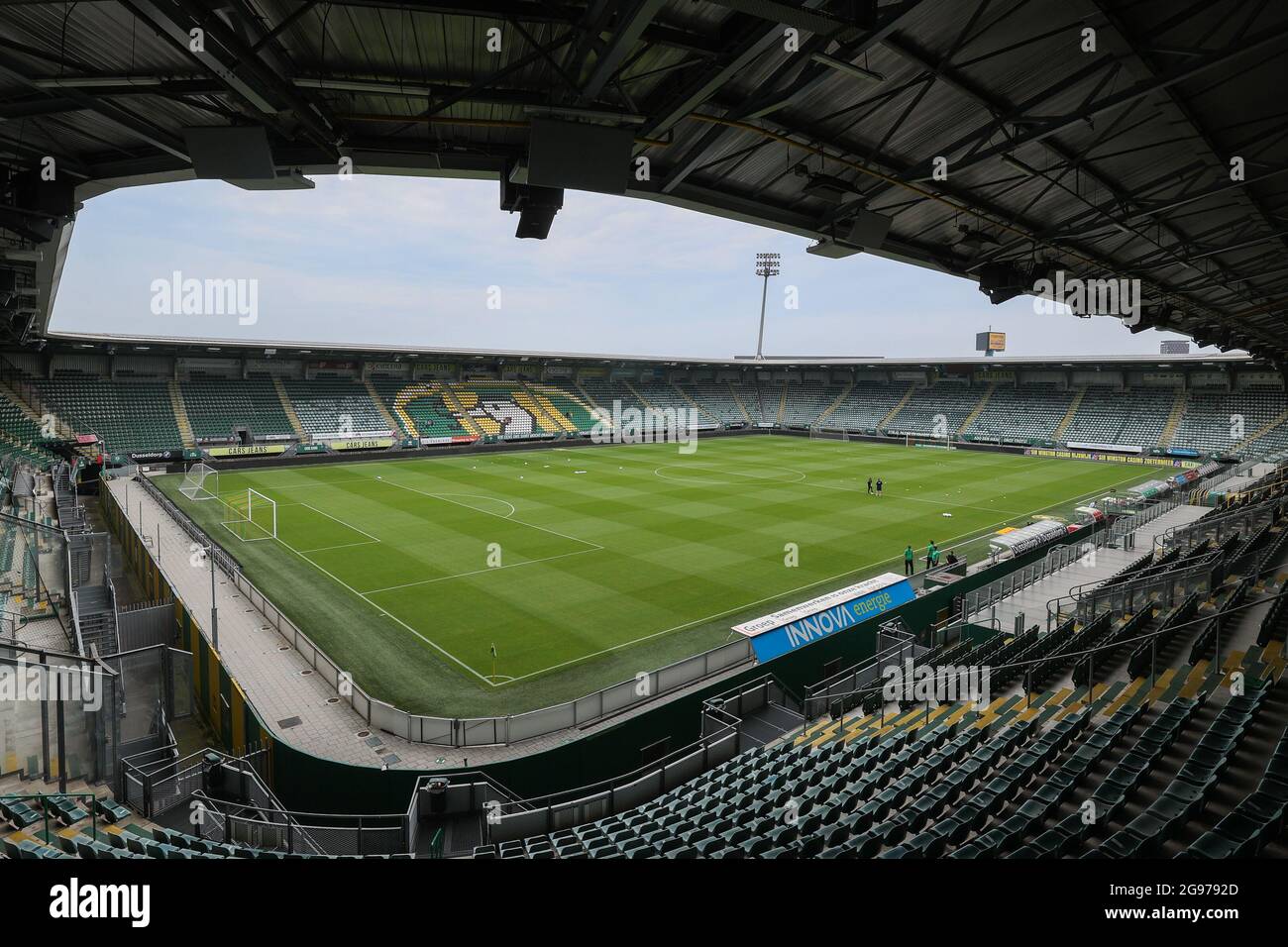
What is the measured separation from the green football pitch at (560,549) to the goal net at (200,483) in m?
0.72

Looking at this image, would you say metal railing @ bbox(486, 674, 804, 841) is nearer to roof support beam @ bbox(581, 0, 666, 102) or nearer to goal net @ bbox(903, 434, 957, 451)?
roof support beam @ bbox(581, 0, 666, 102)

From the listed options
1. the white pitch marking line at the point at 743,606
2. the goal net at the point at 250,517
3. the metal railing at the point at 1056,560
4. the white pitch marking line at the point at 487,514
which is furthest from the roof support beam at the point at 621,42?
the goal net at the point at 250,517

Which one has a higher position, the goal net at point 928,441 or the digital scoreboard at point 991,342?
the digital scoreboard at point 991,342

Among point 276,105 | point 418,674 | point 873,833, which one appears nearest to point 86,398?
point 418,674

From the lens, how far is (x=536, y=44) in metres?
6.37

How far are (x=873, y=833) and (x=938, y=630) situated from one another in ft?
37.1

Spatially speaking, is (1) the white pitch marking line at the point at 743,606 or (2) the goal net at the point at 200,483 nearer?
(1) the white pitch marking line at the point at 743,606

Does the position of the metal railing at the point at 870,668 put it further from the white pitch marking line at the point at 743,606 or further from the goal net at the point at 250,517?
the goal net at the point at 250,517

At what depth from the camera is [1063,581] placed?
20.5 meters

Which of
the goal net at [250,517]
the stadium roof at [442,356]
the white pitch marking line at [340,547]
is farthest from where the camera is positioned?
the stadium roof at [442,356]

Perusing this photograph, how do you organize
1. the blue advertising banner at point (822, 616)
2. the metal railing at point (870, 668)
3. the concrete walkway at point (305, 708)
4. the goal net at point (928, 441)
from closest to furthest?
1. the concrete walkway at point (305, 708)
2. the metal railing at point (870, 668)
3. the blue advertising banner at point (822, 616)
4. the goal net at point (928, 441)

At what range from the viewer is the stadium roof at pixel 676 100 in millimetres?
6504

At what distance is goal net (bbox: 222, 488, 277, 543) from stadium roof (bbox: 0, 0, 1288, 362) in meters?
18.1
